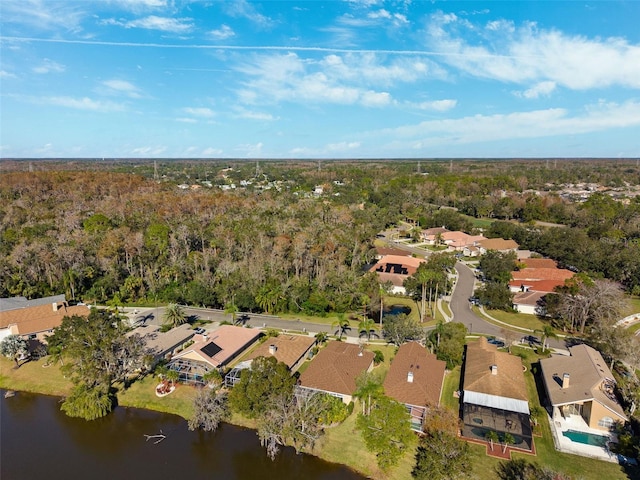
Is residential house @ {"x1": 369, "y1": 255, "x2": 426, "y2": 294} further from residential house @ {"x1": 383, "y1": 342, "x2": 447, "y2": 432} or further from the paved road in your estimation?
residential house @ {"x1": 383, "y1": 342, "x2": 447, "y2": 432}

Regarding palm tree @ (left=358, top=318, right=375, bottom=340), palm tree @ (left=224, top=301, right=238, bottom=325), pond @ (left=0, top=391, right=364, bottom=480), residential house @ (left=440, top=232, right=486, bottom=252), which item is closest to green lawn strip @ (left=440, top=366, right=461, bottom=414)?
palm tree @ (left=358, top=318, right=375, bottom=340)

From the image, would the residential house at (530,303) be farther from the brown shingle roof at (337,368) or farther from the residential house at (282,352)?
the residential house at (282,352)

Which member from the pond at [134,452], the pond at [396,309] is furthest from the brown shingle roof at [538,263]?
the pond at [134,452]

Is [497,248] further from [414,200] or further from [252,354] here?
[252,354]

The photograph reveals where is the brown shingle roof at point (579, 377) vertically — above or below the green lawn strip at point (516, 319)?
above

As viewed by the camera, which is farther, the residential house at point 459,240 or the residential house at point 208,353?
the residential house at point 459,240
